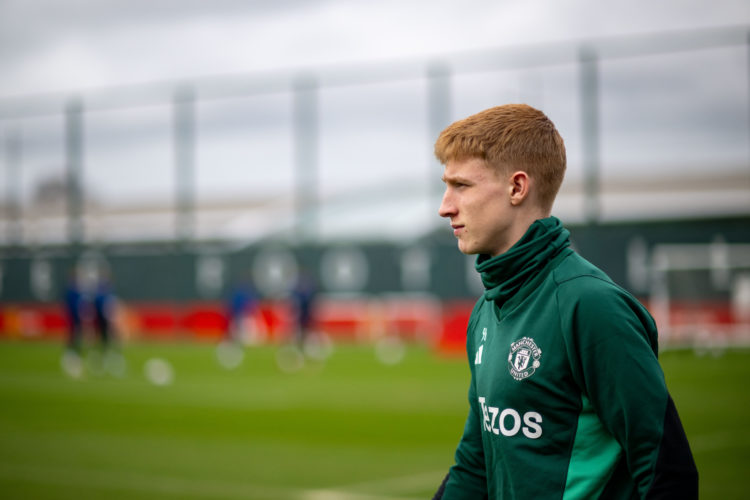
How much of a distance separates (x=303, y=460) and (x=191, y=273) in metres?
25.0

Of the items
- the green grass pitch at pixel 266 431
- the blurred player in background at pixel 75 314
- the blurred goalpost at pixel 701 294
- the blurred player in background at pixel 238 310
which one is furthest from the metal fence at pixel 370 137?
the blurred player in background at pixel 75 314

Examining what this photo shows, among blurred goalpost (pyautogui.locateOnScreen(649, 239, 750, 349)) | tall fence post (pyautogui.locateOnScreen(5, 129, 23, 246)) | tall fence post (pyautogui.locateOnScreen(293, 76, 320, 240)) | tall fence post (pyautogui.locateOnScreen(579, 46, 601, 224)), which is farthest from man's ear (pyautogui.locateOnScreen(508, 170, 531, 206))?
tall fence post (pyautogui.locateOnScreen(5, 129, 23, 246))

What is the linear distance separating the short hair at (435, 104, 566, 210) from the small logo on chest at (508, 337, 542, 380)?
0.42 m

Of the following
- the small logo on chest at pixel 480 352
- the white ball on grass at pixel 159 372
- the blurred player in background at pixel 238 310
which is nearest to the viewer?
the small logo on chest at pixel 480 352

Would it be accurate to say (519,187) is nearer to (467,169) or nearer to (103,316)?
(467,169)

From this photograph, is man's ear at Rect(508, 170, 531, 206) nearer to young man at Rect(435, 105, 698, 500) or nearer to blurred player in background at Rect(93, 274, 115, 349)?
young man at Rect(435, 105, 698, 500)

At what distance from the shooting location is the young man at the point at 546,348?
221 centimetres

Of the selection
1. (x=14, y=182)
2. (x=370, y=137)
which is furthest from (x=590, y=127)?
(x=14, y=182)

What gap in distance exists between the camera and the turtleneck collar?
8.23ft

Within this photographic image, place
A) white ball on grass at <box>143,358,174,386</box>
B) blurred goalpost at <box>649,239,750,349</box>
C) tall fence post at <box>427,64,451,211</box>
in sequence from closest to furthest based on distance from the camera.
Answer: white ball on grass at <box>143,358,174,386</box> < blurred goalpost at <box>649,239,750,349</box> < tall fence post at <box>427,64,451,211</box>

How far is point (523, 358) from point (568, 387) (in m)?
0.14

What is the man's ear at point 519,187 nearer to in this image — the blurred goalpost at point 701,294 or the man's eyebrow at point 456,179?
the man's eyebrow at point 456,179

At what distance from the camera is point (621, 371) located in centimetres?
221

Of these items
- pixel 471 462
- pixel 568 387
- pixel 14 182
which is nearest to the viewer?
pixel 568 387
